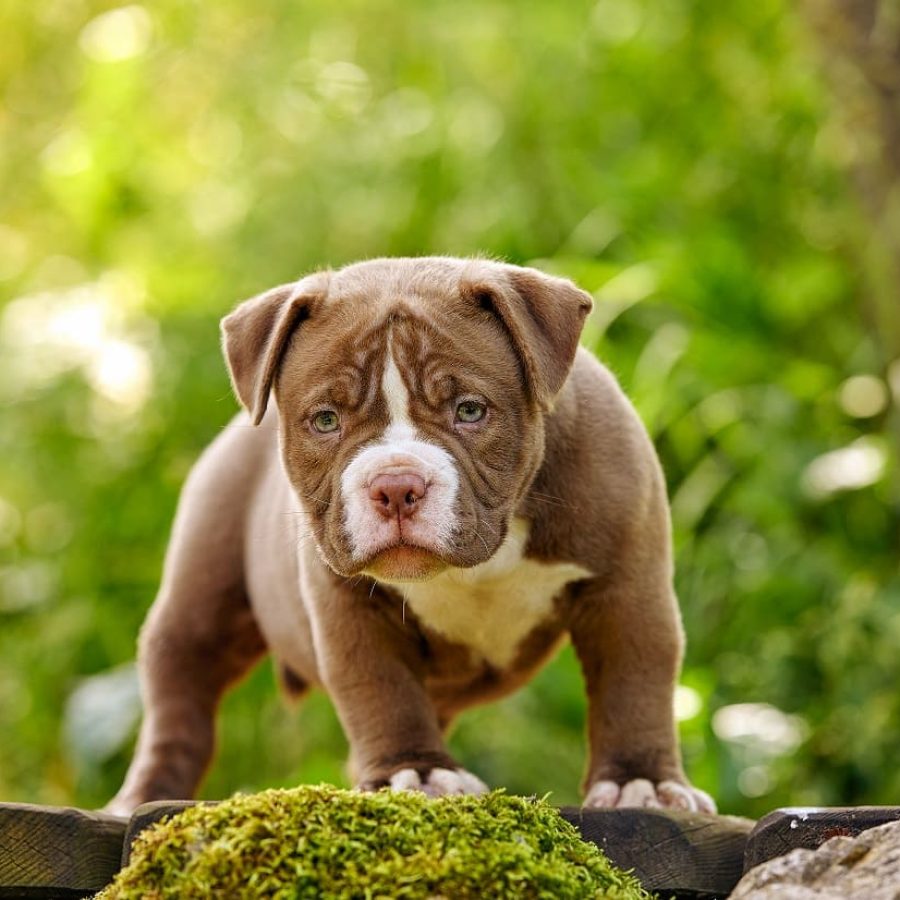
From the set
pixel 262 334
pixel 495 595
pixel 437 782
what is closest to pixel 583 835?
pixel 437 782

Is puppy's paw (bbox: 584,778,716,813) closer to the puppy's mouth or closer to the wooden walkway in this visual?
the wooden walkway

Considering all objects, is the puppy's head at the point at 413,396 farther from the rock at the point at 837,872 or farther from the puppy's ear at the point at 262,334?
the rock at the point at 837,872

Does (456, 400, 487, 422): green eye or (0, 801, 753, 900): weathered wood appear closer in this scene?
(0, 801, 753, 900): weathered wood

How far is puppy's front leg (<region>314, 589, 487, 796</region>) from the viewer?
3959 millimetres

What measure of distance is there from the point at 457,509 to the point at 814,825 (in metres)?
1.04

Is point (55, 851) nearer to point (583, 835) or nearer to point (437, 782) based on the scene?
point (437, 782)

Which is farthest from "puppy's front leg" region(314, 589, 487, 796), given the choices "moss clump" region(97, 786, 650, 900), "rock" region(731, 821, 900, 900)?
"rock" region(731, 821, 900, 900)

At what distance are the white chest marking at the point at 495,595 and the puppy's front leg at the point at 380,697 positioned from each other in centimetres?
10

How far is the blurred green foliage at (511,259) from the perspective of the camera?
7082mm

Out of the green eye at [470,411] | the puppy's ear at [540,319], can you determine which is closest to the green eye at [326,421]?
the green eye at [470,411]

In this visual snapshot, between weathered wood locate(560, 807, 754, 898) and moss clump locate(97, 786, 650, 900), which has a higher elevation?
moss clump locate(97, 786, 650, 900)

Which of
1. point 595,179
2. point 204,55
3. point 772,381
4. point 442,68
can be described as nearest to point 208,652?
point 772,381

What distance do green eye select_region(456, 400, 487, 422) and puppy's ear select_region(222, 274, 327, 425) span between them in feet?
1.60

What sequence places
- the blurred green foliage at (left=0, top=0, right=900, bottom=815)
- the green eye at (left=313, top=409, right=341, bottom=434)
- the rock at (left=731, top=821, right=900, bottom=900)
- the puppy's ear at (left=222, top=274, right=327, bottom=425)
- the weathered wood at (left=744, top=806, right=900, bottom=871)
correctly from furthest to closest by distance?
the blurred green foliage at (left=0, top=0, right=900, bottom=815) < the puppy's ear at (left=222, top=274, right=327, bottom=425) < the green eye at (left=313, top=409, right=341, bottom=434) < the weathered wood at (left=744, top=806, right=900, bottom=871) < the rock at (left=731, top=821, right=900, bottom=900)
